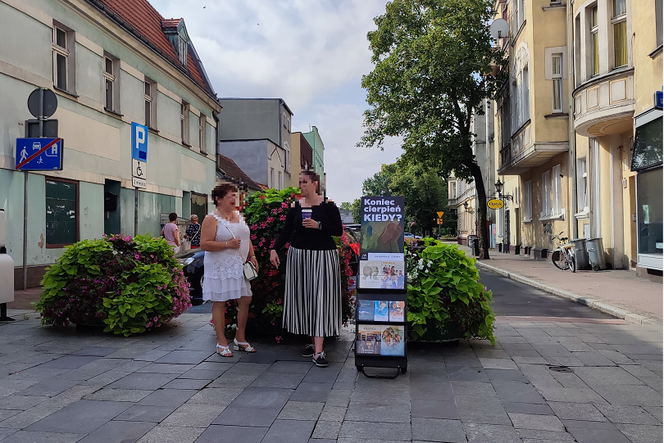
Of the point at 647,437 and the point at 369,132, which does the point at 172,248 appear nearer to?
the point at 647,437

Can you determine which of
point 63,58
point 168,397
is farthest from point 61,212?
point 168,397

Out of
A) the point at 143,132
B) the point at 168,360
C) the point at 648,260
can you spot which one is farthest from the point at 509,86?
the point at 168,360

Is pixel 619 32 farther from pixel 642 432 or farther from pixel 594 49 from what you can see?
pixel 642 432

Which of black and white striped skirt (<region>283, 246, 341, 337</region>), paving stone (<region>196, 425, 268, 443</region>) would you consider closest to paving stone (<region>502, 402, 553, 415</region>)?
paving stone (<region>196, 425, 268, 443</region>)

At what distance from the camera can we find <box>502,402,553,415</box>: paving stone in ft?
12.9

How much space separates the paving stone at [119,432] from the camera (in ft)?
11.0

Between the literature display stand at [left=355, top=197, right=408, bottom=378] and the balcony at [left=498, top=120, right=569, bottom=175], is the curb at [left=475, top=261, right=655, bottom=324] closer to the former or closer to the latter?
the literature display stand at [left=355, top=197, right=408, bottom=378]

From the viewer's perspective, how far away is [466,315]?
226 inches

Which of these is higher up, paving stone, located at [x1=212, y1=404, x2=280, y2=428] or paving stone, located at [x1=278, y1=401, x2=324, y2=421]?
paving stone, located at [x1=212, y1=404, x2=280, y2=428]

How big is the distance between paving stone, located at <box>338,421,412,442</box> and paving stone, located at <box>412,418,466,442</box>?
0.21 feet

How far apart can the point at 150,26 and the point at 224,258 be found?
16904 millimetres

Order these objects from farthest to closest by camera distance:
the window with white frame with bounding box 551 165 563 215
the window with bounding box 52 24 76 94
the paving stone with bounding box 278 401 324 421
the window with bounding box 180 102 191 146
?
the window with bounding box 180 102 191 146 < the window with white frame with bounding box 551 165 563 215 < the window with bounding box 52 24 76 94 < the paving stone with bounding box 278 401 324 421

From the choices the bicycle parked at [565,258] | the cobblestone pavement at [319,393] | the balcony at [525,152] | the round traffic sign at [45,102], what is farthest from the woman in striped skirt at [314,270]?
the balcony at [525,152]

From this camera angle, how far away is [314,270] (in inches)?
213
